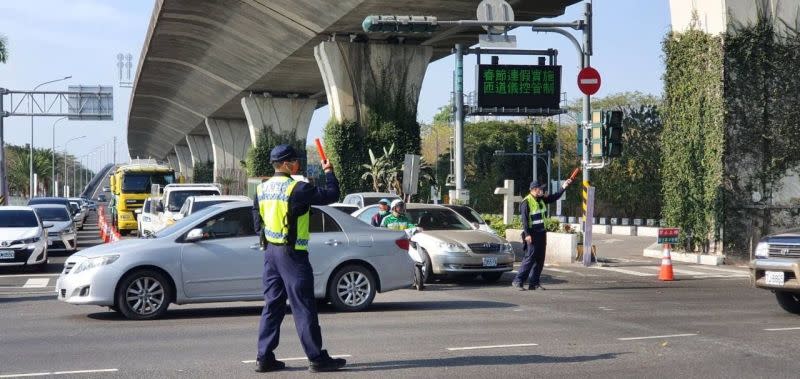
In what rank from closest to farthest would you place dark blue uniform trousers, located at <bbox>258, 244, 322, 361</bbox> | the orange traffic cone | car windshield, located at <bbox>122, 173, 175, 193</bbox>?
1. dark blue uniform trousers, located at <bbox>258, 244, 322, 361</bbox>
2. the orange traffic cone
3. car windshield, located at <bbox>122, 173, 175, 193</bbox>

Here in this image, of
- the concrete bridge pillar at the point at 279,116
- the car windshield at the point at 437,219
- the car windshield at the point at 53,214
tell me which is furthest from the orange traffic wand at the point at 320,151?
the concrete bridge pillar at the point at 279,116

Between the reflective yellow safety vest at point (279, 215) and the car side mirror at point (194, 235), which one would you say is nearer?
the reflective yellow safety vest at point (279, 215)

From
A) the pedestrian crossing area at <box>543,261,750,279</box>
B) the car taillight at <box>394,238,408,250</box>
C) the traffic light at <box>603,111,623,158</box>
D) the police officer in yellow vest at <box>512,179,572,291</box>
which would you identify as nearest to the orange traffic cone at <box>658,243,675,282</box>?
the pedestrian crossing area at <box>543,261,750,279</box>

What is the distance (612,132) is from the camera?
959 inches

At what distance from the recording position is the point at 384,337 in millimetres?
11812

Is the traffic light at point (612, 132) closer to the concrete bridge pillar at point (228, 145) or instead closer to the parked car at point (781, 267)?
the parked car at point (781, 267)

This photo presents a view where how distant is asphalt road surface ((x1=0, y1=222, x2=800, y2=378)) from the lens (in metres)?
9.58

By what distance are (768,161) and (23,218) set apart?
16.7m

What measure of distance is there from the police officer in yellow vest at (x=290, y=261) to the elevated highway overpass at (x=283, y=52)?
26182 mm

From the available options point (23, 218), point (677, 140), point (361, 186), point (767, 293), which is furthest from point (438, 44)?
point (767, 293)

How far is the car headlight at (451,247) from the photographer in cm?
1948

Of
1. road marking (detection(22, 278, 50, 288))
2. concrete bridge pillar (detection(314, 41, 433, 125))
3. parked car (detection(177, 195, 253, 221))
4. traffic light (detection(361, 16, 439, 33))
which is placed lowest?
road marking (detection(22, 278, 50, 288))

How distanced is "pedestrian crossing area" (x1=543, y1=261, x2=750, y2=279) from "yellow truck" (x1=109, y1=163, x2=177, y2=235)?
23.6 m

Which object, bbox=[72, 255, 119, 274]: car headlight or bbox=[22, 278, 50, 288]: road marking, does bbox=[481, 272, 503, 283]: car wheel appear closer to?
bbox=[22, 278, 50, 288]: road marking
